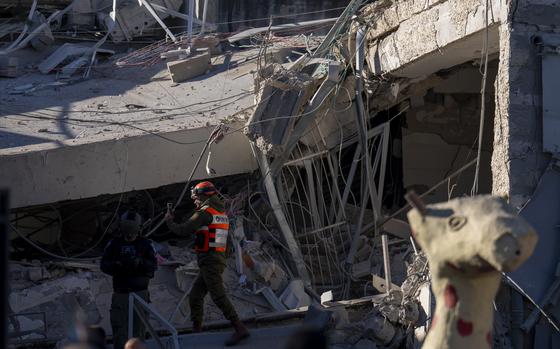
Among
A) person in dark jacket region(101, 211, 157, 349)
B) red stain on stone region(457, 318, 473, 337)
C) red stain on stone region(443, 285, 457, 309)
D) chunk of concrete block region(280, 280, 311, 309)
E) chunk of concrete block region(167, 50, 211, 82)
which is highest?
chunk of concrete block region(167, 50, 211, 82)

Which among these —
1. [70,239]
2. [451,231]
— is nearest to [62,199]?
[70,239]

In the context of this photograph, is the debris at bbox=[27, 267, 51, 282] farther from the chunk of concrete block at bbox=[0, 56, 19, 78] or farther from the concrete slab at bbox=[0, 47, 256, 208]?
the chunk of concrete block at bbox=[0, 56, 19, 78]

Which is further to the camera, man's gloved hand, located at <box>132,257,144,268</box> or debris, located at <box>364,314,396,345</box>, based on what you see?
debris, located at <box>364,314,396,345</box>

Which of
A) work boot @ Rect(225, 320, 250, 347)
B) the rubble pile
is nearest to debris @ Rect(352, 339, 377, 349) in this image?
the rubble pile

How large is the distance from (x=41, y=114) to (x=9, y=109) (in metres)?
0.50

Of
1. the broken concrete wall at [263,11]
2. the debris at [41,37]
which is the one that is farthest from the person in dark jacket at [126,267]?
the broken concrete wall at [263,11]

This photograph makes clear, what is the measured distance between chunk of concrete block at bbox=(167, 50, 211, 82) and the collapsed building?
3 centimetres

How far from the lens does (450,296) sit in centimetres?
550

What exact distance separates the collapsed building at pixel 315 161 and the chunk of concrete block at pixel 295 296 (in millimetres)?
26

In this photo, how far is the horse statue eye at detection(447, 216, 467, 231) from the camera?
528 centimetres

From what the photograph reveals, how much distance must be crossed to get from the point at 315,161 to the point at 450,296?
23.0 feet

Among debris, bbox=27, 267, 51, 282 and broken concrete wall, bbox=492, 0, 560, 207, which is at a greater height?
broken concrete wall, bbox=492, 0, 560, 207

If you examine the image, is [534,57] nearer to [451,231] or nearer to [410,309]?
[410,309]

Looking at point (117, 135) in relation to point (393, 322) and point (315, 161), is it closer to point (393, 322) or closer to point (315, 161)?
point (315, 161)
